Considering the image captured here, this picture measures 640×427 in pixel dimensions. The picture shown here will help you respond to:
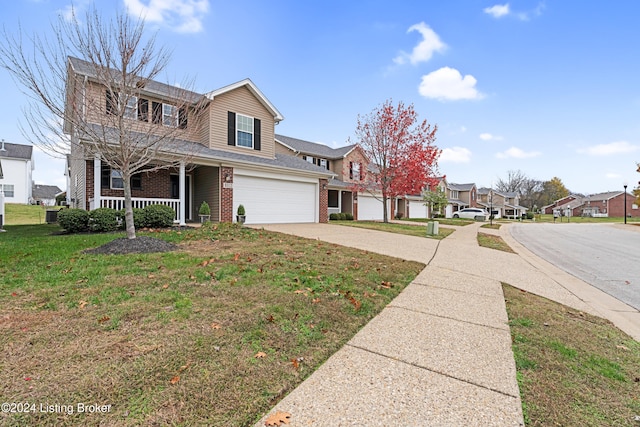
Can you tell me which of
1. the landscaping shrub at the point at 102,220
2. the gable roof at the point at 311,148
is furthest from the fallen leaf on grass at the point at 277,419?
the gable roof at the point at 311,148

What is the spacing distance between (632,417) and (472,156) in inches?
1935

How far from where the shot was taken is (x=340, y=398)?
2.14 meters

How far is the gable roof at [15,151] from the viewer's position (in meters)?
34.5

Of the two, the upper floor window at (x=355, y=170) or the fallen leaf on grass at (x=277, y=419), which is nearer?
the fallen leaf on grass at (x=277, y=419)

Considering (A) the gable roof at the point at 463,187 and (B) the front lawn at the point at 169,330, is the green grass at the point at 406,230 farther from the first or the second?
(A) the gable roof at the point at 463,187

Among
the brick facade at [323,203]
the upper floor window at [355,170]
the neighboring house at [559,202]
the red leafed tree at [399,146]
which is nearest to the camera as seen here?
the brick facade at [323,203]

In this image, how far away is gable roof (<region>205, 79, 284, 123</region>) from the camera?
48.5 ft

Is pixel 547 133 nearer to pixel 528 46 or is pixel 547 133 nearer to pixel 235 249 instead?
pixel 528 46

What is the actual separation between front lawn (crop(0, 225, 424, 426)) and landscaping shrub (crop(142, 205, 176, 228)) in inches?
178

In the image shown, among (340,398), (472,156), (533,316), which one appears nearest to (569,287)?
(533,316)

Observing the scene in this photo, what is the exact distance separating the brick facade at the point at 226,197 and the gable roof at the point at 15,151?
38.0 meters

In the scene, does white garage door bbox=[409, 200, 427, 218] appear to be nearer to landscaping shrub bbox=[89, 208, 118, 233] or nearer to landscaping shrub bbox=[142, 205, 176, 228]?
landscaping shrub bbox=[142, 205, 176, 228]

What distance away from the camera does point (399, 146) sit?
21047 mm

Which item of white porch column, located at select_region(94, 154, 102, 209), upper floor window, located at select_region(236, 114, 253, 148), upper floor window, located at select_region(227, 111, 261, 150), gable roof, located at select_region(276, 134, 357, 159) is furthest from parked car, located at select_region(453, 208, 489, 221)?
white porch column, located at select_region(94, 154, 102, 209)
